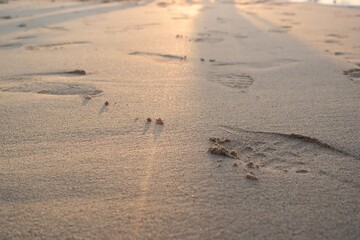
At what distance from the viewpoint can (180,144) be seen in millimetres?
1246

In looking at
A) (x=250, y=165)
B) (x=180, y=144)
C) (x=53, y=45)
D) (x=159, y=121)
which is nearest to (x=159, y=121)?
(x=159, y=121)

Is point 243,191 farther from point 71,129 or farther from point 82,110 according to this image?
point 82,110

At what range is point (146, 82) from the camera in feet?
6.24

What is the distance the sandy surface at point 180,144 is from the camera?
891 mm

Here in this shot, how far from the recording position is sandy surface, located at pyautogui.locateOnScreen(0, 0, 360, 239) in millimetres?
891

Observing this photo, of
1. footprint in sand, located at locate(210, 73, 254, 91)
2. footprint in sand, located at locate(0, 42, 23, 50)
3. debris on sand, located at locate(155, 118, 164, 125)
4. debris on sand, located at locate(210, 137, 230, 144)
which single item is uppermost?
footprint in sand, located at locate(0, 42, 23, 50)

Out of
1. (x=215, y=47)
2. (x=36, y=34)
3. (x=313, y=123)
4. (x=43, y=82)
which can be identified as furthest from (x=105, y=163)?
(x=36, y=34)

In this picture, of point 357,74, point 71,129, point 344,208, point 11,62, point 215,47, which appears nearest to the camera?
point 344,208

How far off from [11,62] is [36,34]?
1.20 metres

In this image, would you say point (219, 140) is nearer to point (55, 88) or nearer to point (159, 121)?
point (159, 121)

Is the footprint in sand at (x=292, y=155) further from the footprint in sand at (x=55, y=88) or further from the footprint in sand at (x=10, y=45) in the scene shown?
the footprint in sand at (x=10, y=45)

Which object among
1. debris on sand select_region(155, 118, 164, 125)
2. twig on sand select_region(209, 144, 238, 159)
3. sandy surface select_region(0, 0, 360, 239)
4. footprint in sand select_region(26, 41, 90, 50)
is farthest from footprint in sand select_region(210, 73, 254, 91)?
footprint in sand select_region(26, 41, 90, 50)

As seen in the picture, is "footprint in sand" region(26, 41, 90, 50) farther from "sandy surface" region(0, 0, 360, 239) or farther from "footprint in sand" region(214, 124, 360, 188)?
"footprint in sand" region(214, 124, 360, 188)

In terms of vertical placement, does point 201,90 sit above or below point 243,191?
above
